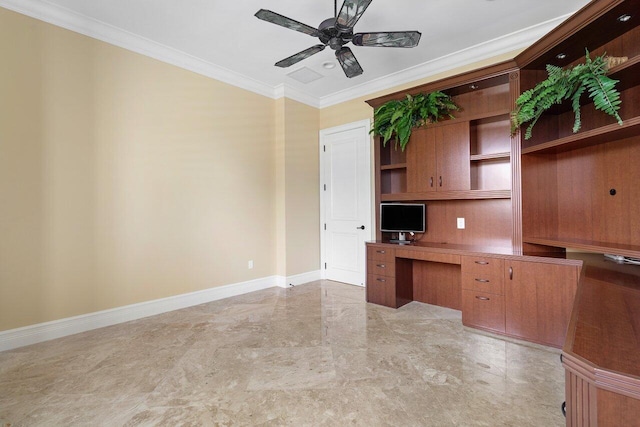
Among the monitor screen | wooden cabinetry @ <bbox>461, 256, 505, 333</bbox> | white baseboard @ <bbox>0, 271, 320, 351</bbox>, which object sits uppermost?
the monitor screen

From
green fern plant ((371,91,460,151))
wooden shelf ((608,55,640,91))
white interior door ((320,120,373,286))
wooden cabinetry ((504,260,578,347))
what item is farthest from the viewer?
white interior door ((320,120,373,286))

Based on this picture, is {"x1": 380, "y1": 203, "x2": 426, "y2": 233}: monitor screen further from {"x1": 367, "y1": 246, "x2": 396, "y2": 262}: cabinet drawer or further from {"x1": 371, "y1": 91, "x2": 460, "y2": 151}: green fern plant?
{"x1": 371, "y1": 91, "x2": 460, "y2": 151}: green fern plant

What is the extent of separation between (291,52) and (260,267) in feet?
9.88

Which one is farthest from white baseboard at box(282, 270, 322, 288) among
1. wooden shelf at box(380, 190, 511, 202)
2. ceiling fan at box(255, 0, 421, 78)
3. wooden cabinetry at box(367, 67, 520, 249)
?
ceiling fan at box(255, 0, 421, 78)

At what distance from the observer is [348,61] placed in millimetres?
2795

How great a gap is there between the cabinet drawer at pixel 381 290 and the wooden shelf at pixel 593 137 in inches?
79.4

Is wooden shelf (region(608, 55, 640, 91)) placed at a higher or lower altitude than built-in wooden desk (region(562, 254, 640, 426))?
higher

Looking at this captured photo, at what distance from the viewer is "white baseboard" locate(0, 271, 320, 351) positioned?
270 cm

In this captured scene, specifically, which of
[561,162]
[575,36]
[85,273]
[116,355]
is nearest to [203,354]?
[116,355]

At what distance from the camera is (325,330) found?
9.96ft

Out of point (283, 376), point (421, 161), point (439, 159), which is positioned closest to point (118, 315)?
point (283, 376)

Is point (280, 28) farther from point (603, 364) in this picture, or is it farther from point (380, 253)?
point (603, 364)

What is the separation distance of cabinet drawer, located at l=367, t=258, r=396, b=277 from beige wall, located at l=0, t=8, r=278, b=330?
1.82m

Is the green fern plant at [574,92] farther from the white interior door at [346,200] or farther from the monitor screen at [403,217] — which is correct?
the white interior door at [346,200]
